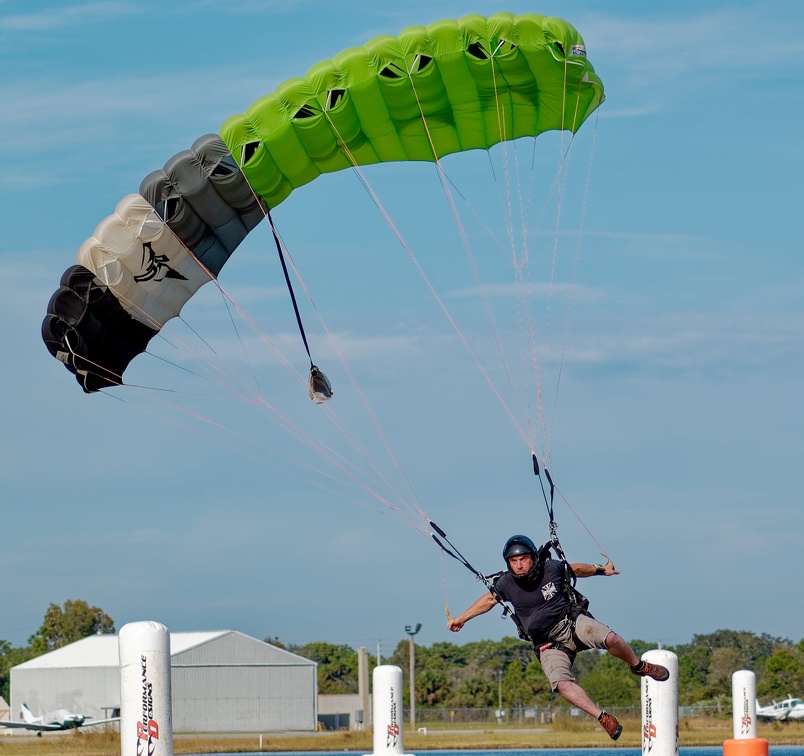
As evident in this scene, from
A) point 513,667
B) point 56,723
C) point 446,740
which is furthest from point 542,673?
point 56,723

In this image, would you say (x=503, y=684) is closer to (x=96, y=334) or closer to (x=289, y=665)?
(x=289, y=665)

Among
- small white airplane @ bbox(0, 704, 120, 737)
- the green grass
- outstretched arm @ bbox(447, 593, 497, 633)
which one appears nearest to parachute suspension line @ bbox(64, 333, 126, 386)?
outstretched arm @ bbox(447, 593, 497, 633)

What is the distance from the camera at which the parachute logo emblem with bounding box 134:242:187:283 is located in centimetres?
1655

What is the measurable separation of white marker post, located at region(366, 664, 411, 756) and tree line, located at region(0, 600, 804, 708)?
41322 mm

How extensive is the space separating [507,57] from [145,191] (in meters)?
4.56

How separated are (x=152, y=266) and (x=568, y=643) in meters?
7.41

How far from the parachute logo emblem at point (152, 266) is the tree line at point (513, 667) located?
138 feet

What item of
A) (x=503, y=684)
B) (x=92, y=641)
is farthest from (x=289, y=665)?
(x=503, y=684)

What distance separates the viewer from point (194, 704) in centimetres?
5578

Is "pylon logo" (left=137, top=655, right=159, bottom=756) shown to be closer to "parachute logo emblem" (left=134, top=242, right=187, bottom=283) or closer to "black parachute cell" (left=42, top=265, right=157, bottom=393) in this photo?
"black parachute cell" (left=42, top=265, right=157, bottom=393)

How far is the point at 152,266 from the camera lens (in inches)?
656

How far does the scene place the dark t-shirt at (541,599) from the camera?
1216cm

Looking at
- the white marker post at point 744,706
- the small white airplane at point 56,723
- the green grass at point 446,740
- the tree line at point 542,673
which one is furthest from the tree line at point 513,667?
the white marker post at point 744,706

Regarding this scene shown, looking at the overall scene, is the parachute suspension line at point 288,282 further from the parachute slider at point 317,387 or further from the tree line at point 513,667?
the tree line at point 513,667
